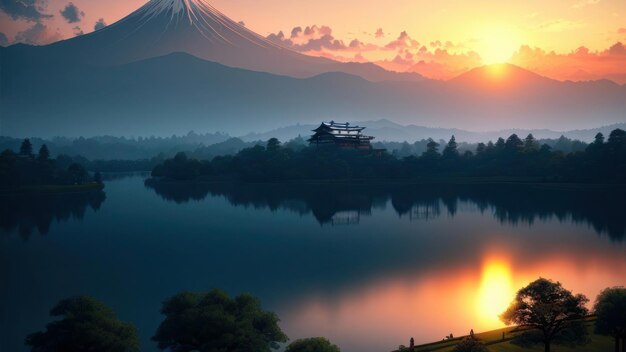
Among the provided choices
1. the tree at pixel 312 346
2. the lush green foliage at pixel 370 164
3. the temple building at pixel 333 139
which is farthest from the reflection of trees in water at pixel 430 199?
the tree at pixel 312 346

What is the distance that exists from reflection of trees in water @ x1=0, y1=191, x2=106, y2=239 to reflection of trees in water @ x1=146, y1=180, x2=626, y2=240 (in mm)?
7704

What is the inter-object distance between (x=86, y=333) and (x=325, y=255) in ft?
53.2

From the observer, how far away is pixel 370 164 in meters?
62.6

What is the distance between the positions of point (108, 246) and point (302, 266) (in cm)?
1178

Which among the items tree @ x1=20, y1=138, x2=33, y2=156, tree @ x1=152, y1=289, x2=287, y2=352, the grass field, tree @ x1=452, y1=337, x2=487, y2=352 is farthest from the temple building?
tree @ x1=452, y1=337, x2=487, y2=352

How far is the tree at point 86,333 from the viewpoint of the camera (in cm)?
1049

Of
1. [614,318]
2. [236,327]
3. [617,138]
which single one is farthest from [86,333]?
[617,138]

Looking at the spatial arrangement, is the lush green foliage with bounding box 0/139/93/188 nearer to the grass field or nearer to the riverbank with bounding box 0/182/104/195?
the riverbank with bounding box 0/182/104/195

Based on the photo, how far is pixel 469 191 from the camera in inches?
2060

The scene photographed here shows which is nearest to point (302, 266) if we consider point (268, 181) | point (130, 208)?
point (130, 208)

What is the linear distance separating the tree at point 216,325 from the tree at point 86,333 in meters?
0.86

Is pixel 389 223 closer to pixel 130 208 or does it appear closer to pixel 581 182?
pixel 130 208

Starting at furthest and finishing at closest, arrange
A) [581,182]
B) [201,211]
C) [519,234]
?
[581,182]
[201,211]
[519,234]

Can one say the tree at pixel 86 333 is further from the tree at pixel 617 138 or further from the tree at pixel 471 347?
the tree at pixel 617 138
